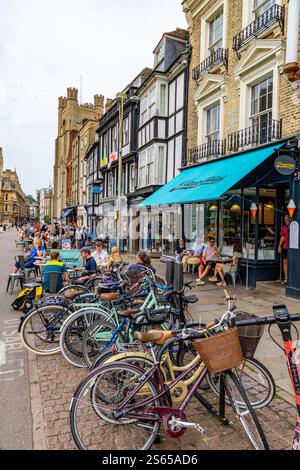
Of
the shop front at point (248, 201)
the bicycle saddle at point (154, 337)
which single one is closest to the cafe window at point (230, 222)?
the shop front at point (248, 201)

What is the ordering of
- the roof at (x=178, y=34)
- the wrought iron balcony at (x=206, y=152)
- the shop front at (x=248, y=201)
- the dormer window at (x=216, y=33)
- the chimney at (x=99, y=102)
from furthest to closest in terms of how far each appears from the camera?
the chimney at (x=99, y=102) < the roof at (x=178, y=34) < the dormer window at (x=216, y=33) < the wrought iron balcony at (x=206, y=152) < the shop front at (x=248, y=201)

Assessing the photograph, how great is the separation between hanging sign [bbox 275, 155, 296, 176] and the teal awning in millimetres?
397

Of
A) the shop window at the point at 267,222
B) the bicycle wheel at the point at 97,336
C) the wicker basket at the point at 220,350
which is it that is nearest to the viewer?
the wicker basket at the point at 220,350

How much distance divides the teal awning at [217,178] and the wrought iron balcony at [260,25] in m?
3.39

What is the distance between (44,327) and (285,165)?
6.34 m

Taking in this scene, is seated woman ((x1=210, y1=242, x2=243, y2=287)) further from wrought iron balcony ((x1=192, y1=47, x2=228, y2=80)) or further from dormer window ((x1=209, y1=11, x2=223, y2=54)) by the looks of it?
dormer window ((x1=209, y1=11, x2=223, y2=54))

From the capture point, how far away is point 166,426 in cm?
270

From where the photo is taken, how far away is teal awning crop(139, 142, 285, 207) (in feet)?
26.3

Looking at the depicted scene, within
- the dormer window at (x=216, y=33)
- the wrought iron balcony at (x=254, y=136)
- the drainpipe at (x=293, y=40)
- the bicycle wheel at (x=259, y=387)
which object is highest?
the dormer window at (x=216, y=33)

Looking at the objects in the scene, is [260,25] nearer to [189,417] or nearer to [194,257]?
[194,257]

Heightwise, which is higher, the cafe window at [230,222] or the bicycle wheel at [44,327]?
the cafe window at [230,222]

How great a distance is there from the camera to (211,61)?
11938 mm

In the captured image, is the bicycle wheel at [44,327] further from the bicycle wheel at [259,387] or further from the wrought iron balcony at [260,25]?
the wrought iron balcony at [260,25]

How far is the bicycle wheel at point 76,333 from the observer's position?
15.0 ft
